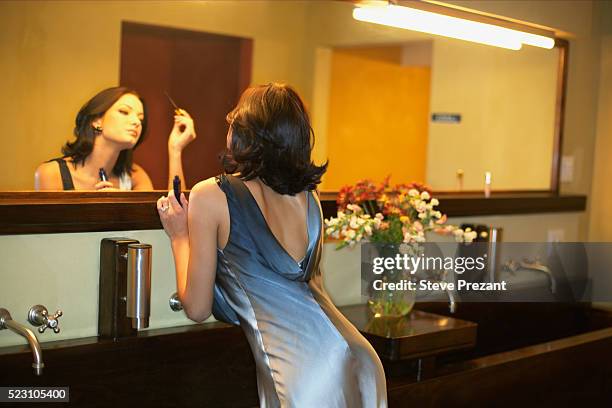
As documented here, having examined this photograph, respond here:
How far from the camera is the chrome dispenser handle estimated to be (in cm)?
193

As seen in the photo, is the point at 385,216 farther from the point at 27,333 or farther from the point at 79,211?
the point at 27,333

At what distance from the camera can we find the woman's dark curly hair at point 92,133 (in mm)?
2660

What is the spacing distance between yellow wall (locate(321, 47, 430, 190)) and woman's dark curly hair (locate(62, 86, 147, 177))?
1937 millimetres

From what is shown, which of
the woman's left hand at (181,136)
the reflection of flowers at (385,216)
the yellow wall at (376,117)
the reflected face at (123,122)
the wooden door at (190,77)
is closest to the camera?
the reflection of flowers at (385,216)

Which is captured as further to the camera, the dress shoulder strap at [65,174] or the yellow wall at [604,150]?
the yellow wall at [604,150]

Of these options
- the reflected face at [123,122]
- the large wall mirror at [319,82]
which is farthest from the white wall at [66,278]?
the large wall mirror at [319,82]

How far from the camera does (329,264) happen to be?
2689 millimetres

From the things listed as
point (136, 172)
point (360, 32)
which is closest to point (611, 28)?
point (360, 32)

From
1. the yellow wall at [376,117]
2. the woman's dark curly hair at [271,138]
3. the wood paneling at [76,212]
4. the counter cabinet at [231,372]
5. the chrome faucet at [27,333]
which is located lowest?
the counter cabinet at [231,372]

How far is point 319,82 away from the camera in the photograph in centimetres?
464

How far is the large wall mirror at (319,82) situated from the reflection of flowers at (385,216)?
2.94 feet

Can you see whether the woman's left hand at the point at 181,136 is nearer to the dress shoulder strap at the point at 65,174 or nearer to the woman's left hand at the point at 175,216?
the dress shoulder strap at the point at 65,174

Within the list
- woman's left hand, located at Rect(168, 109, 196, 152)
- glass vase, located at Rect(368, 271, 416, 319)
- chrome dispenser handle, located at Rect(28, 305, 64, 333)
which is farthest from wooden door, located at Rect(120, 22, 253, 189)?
chrome dispenser handle, located at Rect(28, 305, 64, 333)

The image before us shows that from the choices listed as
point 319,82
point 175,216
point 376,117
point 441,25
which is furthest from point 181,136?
point 376,117
